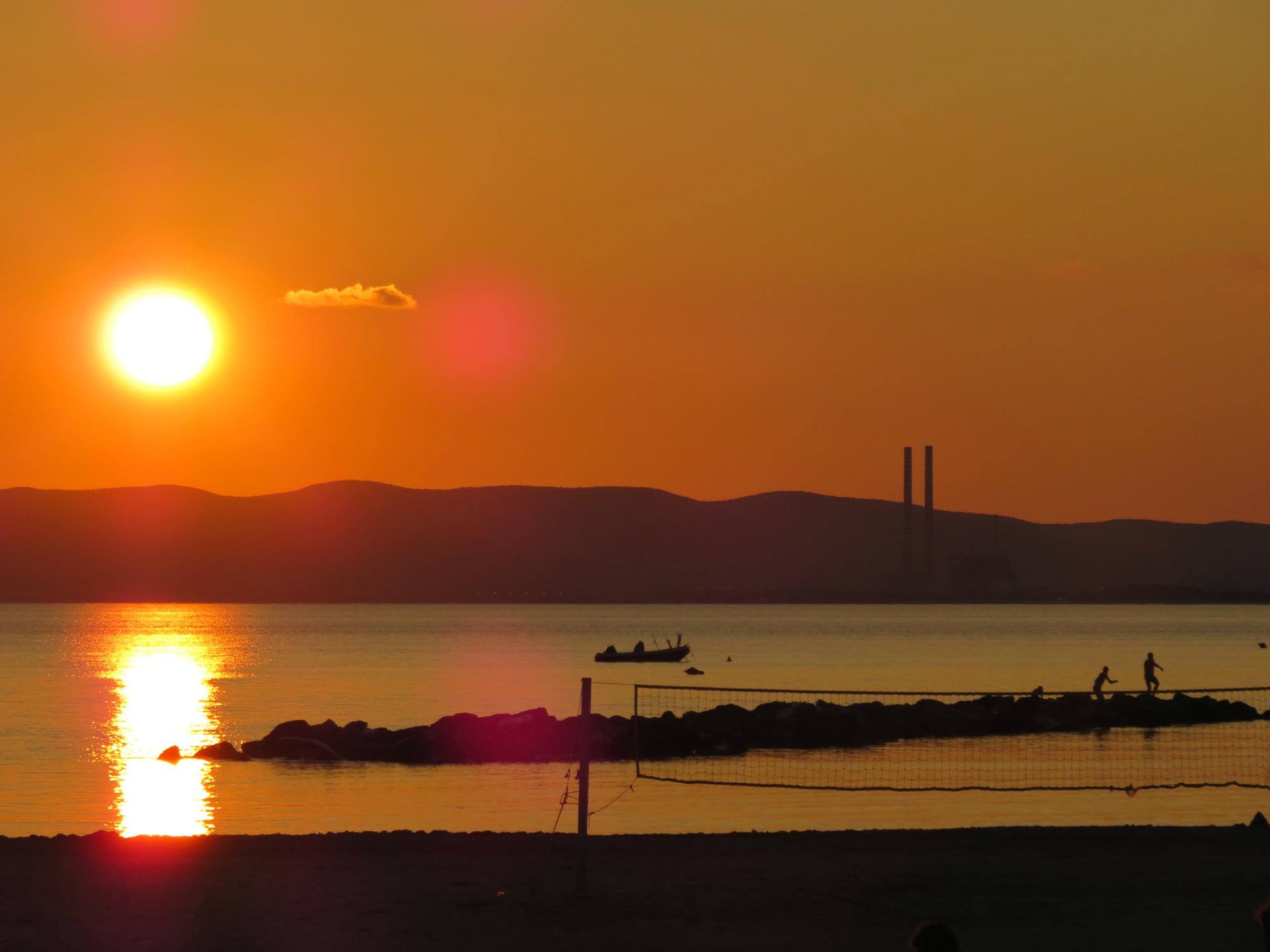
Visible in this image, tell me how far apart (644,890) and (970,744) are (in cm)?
3195

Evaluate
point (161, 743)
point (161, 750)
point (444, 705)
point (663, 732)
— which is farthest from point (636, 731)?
point (444, 705)

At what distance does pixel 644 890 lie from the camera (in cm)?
1556

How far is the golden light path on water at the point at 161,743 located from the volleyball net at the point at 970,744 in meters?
9.08

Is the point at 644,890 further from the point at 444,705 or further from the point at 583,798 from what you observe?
the point at 444,705

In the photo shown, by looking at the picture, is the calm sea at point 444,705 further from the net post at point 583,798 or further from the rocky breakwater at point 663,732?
the net post at point 583,798

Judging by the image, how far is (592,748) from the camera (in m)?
40.3

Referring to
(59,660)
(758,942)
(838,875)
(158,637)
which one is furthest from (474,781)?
(158,637)

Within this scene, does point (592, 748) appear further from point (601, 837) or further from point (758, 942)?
point (758, 942)

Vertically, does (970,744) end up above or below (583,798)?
below

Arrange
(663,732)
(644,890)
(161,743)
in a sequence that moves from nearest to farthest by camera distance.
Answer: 1. (644,890)
2. (663,732)
3. (161,743)

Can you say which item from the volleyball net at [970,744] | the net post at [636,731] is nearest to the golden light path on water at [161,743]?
the net post at [636,731]

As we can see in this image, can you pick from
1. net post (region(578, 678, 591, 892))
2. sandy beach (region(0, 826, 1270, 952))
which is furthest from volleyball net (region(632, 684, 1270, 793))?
net post (region(578, 678, 591, 892))

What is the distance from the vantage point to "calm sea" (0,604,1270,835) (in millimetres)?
27938

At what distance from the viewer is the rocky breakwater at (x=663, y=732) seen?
41688mm
